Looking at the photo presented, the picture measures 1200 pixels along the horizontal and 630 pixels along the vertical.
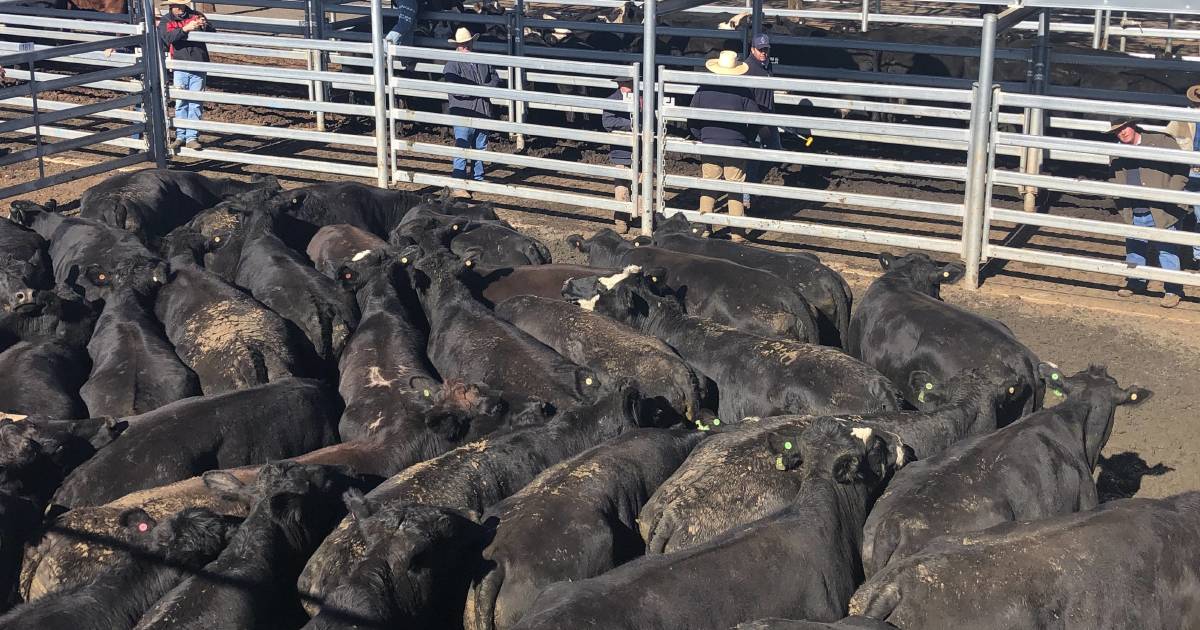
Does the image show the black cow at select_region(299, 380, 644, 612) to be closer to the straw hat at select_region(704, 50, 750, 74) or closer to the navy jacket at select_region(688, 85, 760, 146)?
the navy jacket at select_region(688, 85, 760, 146)

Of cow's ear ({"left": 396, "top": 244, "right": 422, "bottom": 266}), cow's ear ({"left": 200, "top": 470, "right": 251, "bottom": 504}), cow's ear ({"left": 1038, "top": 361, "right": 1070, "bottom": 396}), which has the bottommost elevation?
cow's ear ({"left": 200, "top": 470, "right": 251, "bottom": 504})

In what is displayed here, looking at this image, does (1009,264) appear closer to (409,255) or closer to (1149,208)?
(1149,208)

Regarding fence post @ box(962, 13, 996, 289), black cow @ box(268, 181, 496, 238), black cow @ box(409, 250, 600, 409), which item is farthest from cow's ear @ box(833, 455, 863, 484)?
black cow @ box(268, 181, 496, 238)

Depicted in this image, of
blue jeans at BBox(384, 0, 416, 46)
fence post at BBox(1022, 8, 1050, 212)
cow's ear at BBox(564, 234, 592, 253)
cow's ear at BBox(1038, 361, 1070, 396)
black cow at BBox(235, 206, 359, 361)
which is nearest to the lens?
cow's ear at BBox(1038, 361, 1070, 396)

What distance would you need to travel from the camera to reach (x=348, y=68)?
62.6 feet

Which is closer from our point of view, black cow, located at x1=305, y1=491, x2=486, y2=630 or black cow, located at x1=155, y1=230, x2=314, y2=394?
black cow, located at x1=305, y1=491, x2=486, y2=630

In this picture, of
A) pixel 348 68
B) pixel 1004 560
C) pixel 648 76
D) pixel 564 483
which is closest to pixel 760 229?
pixel 648 76

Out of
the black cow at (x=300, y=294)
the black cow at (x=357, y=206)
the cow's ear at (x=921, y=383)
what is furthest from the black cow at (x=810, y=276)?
the black cow at (x=300, y=294)

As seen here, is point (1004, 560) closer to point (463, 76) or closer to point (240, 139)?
point (463, 76)

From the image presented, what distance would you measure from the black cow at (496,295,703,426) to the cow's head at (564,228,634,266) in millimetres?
1247

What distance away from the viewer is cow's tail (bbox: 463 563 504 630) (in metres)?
5.74

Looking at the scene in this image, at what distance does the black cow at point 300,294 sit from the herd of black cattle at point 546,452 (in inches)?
1.0

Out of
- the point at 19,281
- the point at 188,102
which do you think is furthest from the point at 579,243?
the point at 188,102

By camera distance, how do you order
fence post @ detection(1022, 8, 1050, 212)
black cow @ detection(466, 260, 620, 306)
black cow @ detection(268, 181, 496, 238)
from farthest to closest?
fence post @ detection(1022, 8, 1050, 212), black cow @ detection(268, 181, 496, 238), black cow @ detection(466, 260, 620, 306)
